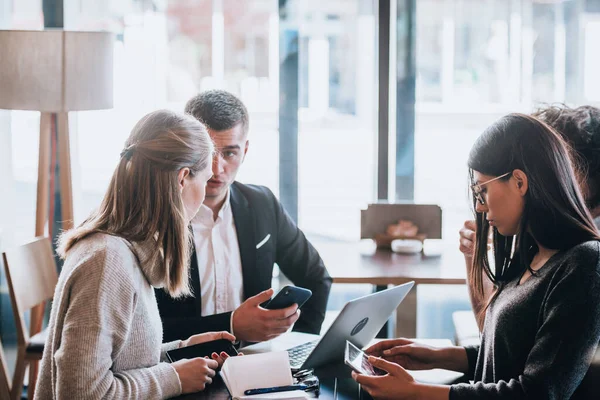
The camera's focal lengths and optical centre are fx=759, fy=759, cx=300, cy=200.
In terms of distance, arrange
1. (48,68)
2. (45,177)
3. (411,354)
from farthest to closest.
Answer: (45,177)
(48,68)
(411,354)

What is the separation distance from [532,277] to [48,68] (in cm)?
224

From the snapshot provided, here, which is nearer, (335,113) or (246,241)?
(246,241)

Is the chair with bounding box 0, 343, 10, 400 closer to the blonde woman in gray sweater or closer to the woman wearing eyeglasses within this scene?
the blonde woman in gray sweater

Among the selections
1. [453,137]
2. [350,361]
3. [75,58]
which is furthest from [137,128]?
[453,137]

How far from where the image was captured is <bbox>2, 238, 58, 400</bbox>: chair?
2.92 metres

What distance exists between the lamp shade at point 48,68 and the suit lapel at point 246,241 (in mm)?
988

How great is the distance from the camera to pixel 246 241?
249cm

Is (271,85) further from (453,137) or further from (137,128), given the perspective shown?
(137,128)

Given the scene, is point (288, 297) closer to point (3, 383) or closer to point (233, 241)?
point (233, 241)

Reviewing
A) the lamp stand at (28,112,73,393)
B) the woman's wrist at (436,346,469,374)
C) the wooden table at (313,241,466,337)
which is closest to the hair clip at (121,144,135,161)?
the woman's wrist at (436,346,469,374)

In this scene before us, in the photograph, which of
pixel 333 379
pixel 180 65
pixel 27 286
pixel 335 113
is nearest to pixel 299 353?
pixel 333 379

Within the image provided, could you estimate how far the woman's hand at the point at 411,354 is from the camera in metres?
1.87

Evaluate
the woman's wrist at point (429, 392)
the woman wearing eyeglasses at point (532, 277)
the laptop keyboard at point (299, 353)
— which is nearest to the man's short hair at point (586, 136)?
the woman wearing eyeglasses at point (532, 277)

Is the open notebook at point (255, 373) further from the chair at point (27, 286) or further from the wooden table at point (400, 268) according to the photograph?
the chair at point (27, 286)
